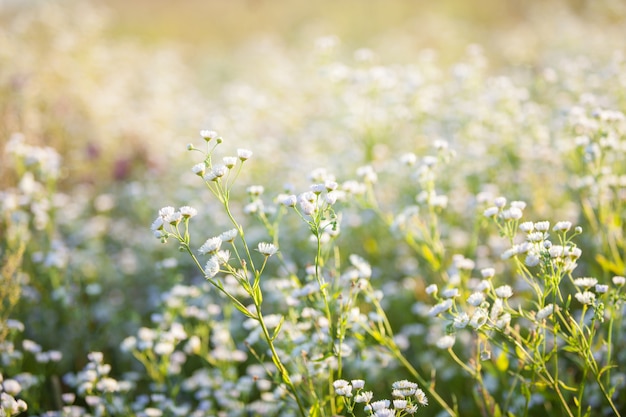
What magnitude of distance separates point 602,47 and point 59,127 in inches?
299

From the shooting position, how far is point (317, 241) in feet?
9.30

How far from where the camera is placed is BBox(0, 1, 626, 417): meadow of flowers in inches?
107

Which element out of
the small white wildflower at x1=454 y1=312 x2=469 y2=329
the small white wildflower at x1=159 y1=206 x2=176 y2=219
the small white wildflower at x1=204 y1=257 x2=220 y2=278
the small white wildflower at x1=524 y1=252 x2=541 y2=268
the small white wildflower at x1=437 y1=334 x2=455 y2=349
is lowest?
the small white wildflower at x1=437 y1=334 x2=455 y2=349

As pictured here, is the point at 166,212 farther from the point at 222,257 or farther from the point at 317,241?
the point at 317,241

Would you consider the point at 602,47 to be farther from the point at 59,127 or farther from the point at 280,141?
the point at 59,127

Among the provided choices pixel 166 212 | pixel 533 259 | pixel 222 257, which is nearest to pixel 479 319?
pixel 533 259

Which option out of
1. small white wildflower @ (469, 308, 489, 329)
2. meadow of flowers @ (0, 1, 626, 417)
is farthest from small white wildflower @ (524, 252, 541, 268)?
small white wildflower @ (469, 308, 489, 329)

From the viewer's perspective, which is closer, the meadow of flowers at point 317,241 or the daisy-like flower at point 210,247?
the daisy-like flower at point 210,247

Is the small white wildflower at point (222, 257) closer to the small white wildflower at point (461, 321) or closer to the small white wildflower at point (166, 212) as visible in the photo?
the small white wildflower at point (166, 212)

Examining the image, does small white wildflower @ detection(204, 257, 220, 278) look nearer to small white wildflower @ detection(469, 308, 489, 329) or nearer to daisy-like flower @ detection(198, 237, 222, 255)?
daisy-like flower @ detection(198, 237, 222, 255)

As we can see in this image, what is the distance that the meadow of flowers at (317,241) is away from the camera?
2.73 meters

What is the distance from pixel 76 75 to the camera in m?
8.41

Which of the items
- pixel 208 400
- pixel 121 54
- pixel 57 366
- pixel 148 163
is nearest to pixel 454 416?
pixel 208 400

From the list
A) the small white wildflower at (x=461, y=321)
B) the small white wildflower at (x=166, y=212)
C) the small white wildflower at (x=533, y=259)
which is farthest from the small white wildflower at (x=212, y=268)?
the small white wildflower at (x=533, y=259)
